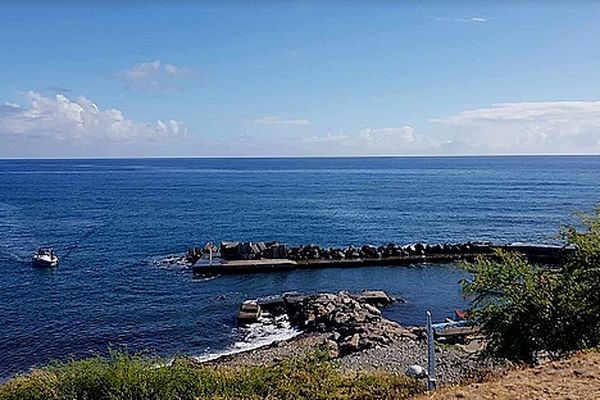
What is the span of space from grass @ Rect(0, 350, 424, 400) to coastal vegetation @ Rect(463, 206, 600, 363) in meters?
2.35

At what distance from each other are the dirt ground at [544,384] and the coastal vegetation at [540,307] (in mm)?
1783

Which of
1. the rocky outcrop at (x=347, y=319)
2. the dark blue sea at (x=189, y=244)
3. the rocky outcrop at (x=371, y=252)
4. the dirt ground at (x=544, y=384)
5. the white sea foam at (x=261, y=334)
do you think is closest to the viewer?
the dirt ground at (x=544, y=384)

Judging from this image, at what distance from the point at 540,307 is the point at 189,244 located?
4170cm

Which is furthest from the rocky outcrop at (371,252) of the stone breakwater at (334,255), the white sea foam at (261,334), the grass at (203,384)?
the grass at (203,384)

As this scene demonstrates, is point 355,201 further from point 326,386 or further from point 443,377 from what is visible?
point 326,386

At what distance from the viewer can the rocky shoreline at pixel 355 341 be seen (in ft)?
65.4

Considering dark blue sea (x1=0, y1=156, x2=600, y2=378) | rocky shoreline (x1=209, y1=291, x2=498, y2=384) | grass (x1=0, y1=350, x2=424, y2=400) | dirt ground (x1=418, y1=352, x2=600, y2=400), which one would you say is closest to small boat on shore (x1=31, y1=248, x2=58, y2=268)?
dark blue sea (x1=0, y1=156, x2=600, y2=378)

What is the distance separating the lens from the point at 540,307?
1299 cm

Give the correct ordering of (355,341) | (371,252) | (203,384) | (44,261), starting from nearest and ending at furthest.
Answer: (203,384) → (355,341) → (44,261) → (371,252)

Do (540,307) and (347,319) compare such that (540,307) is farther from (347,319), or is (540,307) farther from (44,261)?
(44,261)

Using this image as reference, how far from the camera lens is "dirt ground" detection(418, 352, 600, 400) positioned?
9336 mm

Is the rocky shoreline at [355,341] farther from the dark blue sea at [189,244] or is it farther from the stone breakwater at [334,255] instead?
the stone breakwater at [334,255]

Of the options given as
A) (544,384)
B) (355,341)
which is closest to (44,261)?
(355,341)

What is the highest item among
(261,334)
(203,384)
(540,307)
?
(540,307)
